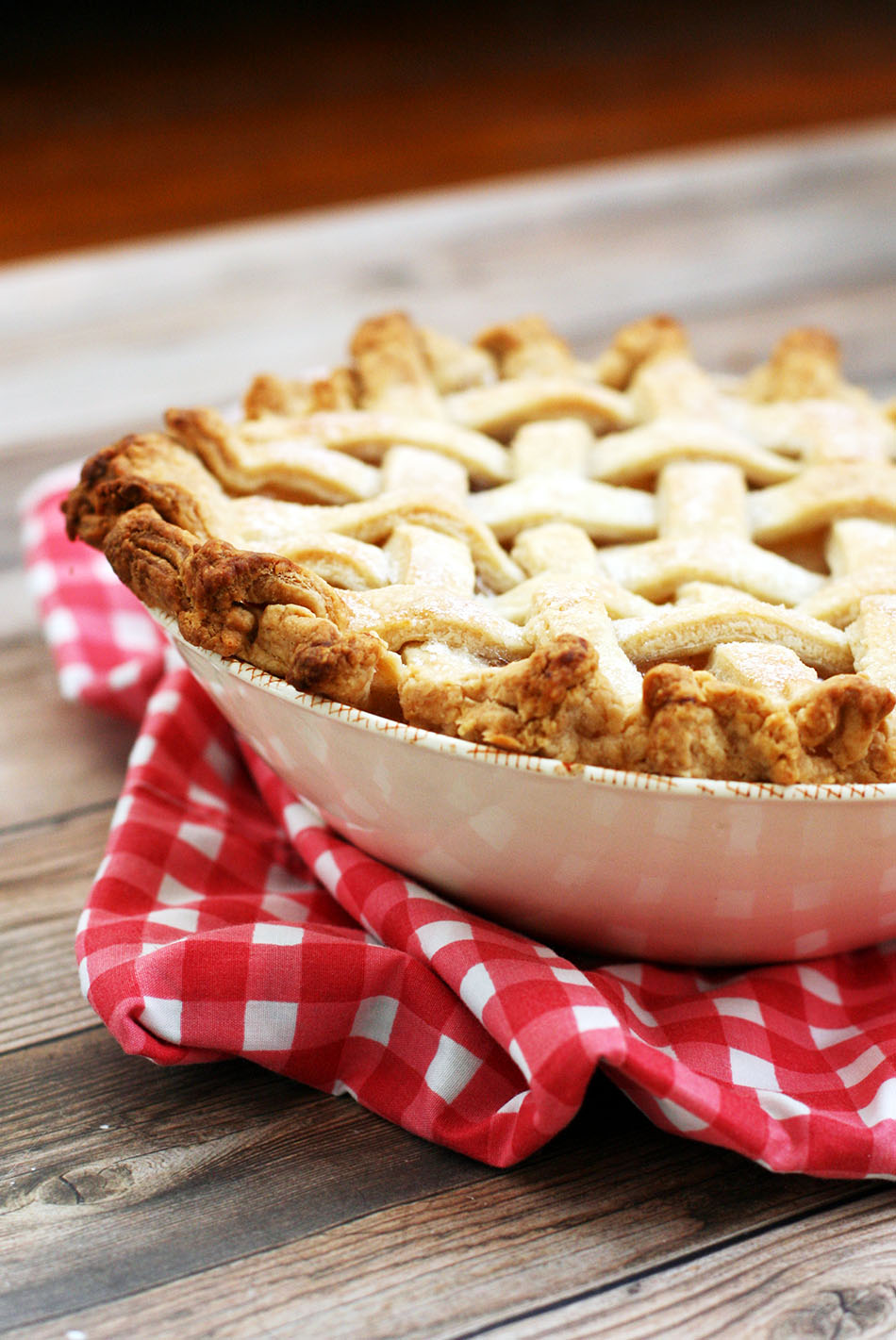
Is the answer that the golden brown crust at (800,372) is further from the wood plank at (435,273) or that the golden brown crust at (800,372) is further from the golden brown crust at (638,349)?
the wood plank at (435,273)

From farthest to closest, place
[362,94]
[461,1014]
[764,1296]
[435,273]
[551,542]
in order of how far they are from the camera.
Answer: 1. [362,94]
2. [435,273]
3. [551,542]
4. [461,1014]
5. [764,1296]

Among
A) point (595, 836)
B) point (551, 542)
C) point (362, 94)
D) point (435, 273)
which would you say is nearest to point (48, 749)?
point (551, 542)

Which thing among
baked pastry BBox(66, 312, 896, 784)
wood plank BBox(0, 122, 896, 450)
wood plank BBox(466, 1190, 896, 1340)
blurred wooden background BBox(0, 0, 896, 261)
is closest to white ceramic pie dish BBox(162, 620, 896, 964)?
baked pastry BBox(66, 312, 896, 784)

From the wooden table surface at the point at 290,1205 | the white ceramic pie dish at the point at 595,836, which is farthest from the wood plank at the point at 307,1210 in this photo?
the white ceramic pie dish at the point at 595,836

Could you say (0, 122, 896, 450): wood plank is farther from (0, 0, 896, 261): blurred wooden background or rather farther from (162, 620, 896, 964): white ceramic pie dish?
(162, 620, 896, 964): white ceramic pie dish

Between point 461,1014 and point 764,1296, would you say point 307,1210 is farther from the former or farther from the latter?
point 764,1296

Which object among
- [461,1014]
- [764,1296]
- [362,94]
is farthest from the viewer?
[362,94]
